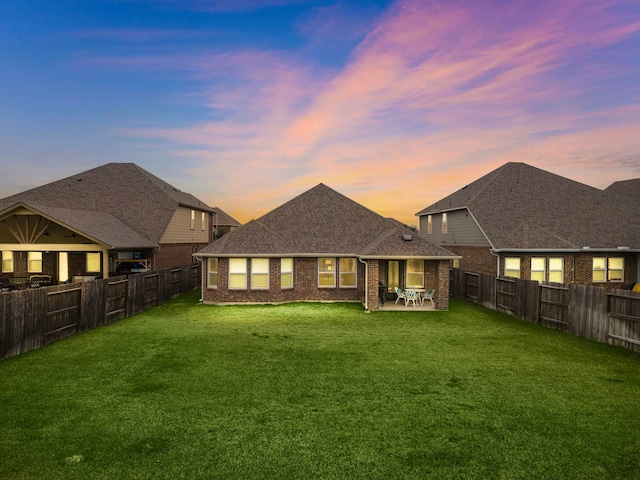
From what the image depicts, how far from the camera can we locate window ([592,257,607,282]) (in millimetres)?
22453

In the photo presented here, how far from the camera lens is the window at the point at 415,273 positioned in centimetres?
2070

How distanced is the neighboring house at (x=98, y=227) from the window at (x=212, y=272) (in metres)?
5.37

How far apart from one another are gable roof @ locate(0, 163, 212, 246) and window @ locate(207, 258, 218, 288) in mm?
7224

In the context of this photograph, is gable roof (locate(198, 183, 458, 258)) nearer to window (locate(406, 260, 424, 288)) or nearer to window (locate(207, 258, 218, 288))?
window (locate(207, 258, 218, 288))

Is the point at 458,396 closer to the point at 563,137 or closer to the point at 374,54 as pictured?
the point at 374,54

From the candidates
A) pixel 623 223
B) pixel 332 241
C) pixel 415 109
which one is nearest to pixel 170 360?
pixel 332 241

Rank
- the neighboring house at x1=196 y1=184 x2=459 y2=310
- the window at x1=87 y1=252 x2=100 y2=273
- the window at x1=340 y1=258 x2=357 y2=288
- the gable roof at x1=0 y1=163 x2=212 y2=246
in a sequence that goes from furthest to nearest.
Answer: the gable roof at x1=0 y1=163 x2=212 y2=246, the window at x1=87 y1=252 x2=100 y2=273, the window at x1=340 y1=258 x2=357 y2=288, the neighboring house at x1=196 y1=184 x2=459 y2=310

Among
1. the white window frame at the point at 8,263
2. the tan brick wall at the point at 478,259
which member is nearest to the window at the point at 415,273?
the tan brick wall at the point at 478,259

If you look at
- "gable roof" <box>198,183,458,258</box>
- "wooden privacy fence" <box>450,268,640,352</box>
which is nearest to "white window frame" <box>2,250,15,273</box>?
Result: "gable roof" <box>198,183,458,258</box>

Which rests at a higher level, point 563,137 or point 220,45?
point 220,45

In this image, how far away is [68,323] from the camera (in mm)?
12703

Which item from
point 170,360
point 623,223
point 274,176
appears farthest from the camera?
point 274,176

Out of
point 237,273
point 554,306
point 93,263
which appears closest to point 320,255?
point 237,273

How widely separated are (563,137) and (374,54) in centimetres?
1603
